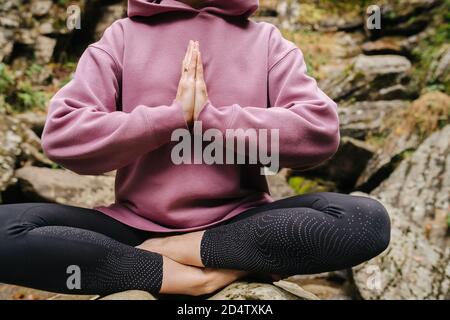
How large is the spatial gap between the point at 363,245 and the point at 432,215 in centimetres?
241

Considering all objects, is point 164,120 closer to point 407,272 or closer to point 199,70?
point 199,70

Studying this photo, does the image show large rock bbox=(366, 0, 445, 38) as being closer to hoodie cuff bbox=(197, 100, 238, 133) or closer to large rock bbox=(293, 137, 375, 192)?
large rock bbox=(293, 137, 375, 192)

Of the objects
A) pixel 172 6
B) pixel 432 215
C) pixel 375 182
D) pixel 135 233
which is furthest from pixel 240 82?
pixel 375 182

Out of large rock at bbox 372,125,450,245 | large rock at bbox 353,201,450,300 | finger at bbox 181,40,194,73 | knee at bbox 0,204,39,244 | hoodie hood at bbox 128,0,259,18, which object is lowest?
large rock at bbox 353,201,450,300

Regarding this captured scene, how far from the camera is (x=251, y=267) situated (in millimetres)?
1701

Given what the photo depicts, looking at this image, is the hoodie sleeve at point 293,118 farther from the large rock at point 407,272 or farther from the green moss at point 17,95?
the green moss at point 17,95

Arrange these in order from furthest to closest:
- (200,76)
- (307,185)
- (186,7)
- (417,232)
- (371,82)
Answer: (371,82), (307,185), (417,232), (186,7), (200,76)

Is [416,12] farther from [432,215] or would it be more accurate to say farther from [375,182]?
[432,215]

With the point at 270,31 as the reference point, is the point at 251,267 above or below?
below

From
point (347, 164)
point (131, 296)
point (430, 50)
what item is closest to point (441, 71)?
point (430, 50)

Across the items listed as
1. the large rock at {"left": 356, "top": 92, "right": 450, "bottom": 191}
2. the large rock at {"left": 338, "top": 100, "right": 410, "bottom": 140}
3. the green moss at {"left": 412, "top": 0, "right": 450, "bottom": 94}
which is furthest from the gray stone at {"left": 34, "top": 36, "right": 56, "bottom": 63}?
the green moss at {"left": 412, "top": 0, "right": 450, "bottom": 94}

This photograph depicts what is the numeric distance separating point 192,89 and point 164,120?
0.16 meters

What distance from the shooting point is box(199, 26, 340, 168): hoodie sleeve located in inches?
Result: 66.1

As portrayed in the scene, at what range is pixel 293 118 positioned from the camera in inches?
67.4
